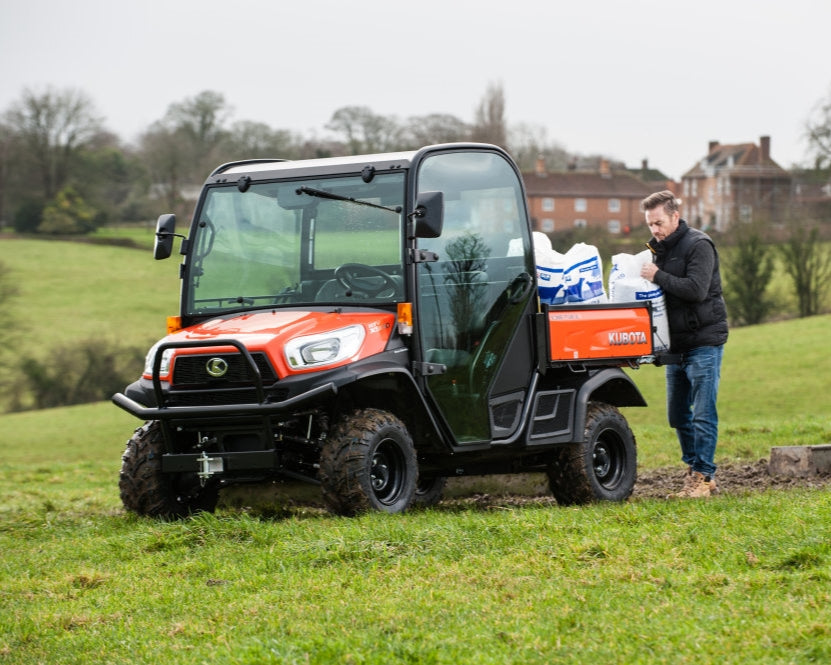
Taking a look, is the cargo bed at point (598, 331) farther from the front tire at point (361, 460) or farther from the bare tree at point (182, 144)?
the bare tree at point (182, 144)

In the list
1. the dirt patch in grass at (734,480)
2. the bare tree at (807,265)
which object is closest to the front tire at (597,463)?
the dirt patch in grass at (734,480)

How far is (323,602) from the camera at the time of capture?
5.62 metres

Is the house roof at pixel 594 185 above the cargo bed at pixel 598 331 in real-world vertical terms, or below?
above

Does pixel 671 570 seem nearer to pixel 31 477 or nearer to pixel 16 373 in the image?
pixel 31 477

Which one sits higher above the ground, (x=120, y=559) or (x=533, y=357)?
(x=533, y=357)

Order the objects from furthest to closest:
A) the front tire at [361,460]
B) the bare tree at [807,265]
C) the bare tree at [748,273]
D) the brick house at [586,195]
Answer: the brick house at [586,195]
the bare tree at [807,265]
the bare tree at [748,273]
the front tire at [361,460]

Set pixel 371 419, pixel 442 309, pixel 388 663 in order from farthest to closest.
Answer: pixel 442 309, pixel 371 419, pixel 388 663

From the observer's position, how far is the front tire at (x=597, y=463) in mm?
9242

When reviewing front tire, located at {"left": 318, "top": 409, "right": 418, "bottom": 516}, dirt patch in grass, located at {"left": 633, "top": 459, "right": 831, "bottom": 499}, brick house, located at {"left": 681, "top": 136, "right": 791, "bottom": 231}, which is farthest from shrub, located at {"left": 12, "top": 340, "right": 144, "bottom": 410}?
front tire, located at {"left": 318, "top": 409, "right": 418, "bottom": 516}

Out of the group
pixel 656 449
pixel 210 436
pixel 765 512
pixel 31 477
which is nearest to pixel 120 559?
pixel 210 436

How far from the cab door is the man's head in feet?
3.12

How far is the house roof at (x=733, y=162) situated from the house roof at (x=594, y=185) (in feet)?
13.5

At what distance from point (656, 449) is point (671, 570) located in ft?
31.5

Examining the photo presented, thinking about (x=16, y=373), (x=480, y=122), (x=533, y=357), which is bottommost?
(x=16, y=373)
